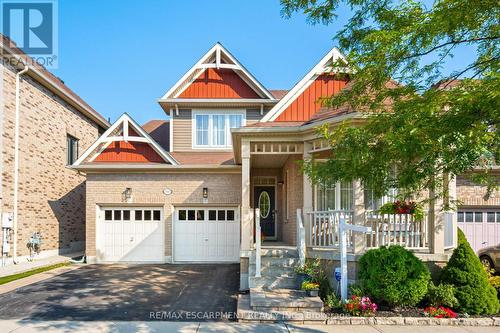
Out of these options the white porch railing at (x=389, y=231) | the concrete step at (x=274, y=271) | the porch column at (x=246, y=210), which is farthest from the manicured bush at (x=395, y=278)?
the porch column at (x=246, y=210)

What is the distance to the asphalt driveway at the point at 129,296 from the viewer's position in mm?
7059

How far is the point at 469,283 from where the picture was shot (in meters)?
7.12

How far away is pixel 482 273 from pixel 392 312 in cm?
206

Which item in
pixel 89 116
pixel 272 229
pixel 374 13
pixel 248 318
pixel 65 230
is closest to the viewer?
pixel 374 13

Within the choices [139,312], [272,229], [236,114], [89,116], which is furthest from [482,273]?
[89,116]

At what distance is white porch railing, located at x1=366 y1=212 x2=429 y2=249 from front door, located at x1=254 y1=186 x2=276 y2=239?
19.4 feet

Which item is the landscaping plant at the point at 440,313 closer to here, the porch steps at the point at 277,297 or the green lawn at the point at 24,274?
the porch steps at the point at 277,297

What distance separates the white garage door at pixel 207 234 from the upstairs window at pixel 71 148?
7.48 meters

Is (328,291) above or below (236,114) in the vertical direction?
below

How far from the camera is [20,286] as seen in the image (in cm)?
939

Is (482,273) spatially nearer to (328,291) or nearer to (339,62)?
(328,291)

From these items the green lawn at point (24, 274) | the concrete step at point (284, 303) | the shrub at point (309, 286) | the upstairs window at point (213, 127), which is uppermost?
the upstairs window at point (213, 127)

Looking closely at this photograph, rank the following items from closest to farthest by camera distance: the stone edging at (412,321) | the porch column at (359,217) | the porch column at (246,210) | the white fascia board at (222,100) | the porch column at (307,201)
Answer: the stone edging at (412,321) < the porch column at (359,217) < the porch column at (246,210) < the porch column at (307,201) < the white fascia board at (222,100)

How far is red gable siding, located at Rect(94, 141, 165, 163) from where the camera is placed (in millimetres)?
13781
